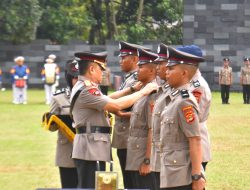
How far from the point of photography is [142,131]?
30.0ft

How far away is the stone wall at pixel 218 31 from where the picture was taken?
39781 mm

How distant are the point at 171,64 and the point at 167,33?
3704 cm

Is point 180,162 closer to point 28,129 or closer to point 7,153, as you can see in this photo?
point 7,153

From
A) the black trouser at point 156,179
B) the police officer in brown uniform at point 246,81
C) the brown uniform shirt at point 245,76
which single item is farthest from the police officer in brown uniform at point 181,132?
the brown uniform shirt at point 245,76

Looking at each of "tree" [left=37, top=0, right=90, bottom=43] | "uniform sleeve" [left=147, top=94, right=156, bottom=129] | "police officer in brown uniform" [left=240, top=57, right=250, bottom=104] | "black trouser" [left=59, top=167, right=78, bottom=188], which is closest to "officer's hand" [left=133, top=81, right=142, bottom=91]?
"uniform sleeve" [left=147, top=94, right=156, bottom=129]

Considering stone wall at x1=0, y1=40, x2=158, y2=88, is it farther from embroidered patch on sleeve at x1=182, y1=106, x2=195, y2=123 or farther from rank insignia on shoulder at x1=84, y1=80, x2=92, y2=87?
embroidered patch on sleeve at x1=182, y1=106, x2=195, y2=123

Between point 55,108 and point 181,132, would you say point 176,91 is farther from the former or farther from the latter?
point 55,108

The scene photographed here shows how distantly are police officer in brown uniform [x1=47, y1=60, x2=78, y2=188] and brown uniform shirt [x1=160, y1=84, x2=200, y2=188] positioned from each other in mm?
2286

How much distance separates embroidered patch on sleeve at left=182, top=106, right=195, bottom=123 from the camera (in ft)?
24.0

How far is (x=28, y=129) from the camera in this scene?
2092cm

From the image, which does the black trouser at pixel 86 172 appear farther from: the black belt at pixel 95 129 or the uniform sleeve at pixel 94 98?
the uniform sleeve at pixel 94 98

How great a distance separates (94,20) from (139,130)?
3390cm

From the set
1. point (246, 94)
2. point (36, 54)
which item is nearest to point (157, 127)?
point (246, 94)

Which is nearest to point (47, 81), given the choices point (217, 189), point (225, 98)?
point (225, 98)
